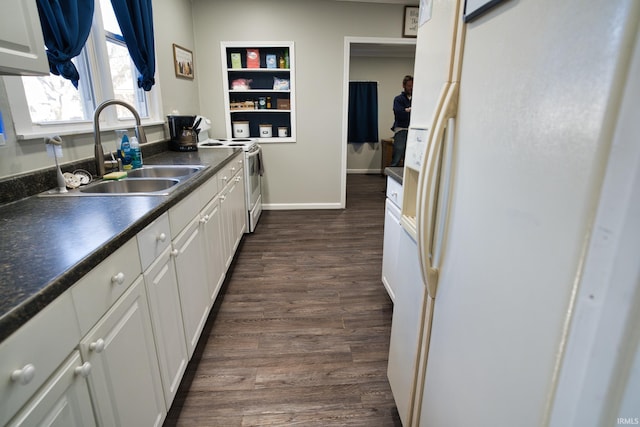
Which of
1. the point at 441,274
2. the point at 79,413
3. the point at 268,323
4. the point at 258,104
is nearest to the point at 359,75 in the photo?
the point at 258,104

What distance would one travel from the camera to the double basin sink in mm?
1498

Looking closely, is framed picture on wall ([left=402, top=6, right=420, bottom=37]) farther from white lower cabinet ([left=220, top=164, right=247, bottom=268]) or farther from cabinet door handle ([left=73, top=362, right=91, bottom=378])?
cabinet door handle ([left=73, top=362, right=91, bottom=378])

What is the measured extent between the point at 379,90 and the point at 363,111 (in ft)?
Result: 1.68

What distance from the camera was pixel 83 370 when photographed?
80cm

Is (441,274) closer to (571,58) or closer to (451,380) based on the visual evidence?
(451,380)

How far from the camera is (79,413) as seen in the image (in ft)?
2.64

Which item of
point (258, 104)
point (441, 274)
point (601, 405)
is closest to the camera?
point (601, 405)

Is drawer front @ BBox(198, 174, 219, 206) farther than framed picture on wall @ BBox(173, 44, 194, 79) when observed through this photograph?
No

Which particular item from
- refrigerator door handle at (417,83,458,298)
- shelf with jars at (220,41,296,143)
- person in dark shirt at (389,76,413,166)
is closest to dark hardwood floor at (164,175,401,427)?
refrigerator door handle at (417,83,458,298)

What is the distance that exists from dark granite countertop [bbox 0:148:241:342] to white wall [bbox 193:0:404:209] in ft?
9.06

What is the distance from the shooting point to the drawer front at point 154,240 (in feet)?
3.78

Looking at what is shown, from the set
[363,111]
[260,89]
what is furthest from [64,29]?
[363,111]

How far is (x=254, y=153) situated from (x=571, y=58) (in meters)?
3.38

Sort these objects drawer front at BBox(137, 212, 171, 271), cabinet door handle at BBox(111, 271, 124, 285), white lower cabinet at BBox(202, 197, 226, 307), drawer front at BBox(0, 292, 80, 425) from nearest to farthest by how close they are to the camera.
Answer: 1. drawer front at BBox(0, 292, 80, 425)
2. cabinet door handle at BBox(111, 271, 124, 285)
3. drawer front at BBox(137, 212, 171, 271)
4. white lower cabinet at BBox(202, 197, 226, 307)
